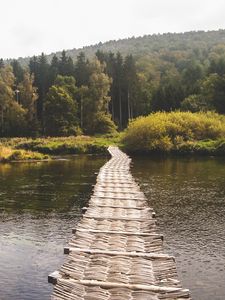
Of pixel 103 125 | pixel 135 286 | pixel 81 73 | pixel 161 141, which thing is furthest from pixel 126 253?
pixel 81 73

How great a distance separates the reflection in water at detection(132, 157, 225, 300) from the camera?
1556cm

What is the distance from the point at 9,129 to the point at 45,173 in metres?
56.4

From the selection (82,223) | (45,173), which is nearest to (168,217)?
(82,223)

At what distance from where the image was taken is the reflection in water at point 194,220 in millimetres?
15562

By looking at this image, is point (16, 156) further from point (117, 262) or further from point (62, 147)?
point (117, 262)

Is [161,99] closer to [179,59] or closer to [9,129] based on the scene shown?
[9,129]

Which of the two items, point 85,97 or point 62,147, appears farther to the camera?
point 85,97

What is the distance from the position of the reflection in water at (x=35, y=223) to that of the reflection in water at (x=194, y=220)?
4420 millimetres

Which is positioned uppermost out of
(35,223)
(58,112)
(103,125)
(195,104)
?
(195,104)

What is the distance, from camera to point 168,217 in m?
24.6

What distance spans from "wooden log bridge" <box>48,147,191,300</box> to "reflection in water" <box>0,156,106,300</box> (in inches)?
41.9

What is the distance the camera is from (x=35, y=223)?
2325cm

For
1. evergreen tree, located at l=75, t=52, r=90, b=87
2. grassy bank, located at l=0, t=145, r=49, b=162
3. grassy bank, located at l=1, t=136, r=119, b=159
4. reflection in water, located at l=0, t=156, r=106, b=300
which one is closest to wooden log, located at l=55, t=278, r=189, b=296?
reflection in water, located at l=0, t=156, r=106, b=300

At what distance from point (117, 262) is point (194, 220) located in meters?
9.39
